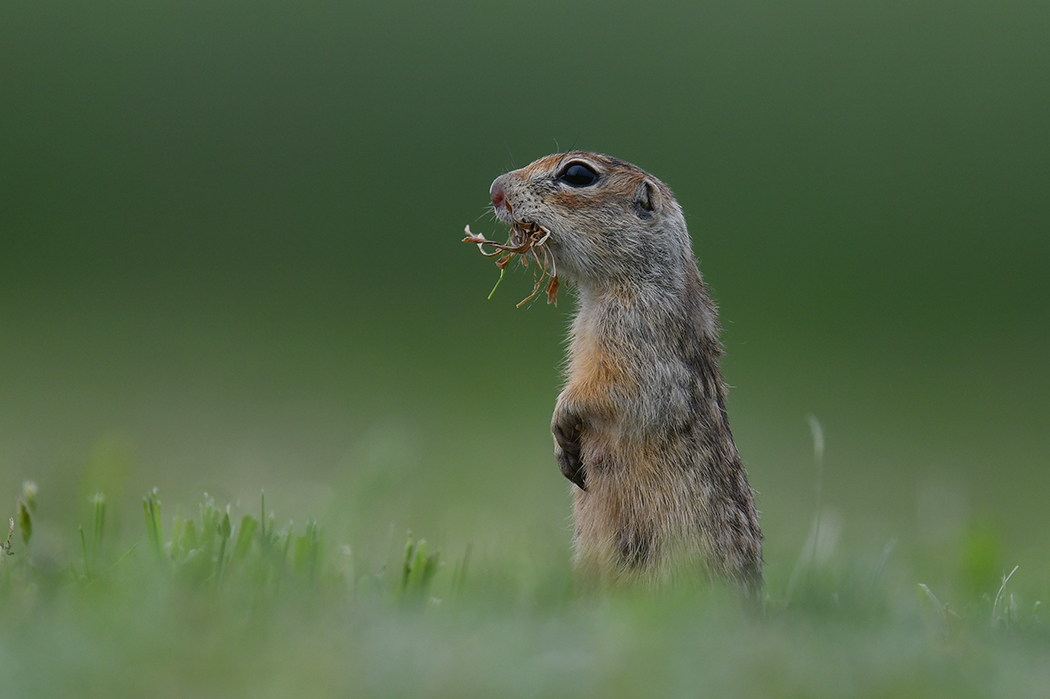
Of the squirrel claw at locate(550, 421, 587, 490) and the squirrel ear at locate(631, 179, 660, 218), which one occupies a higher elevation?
the squirrel ear at locate(631, 179, 660, 218)

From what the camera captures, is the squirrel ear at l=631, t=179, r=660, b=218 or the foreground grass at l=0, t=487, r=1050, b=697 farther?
the squirrel ear at l=631, t=179, r=660, b=218

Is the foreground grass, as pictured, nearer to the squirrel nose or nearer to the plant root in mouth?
the plant root in mouth

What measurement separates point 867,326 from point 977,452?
332 cm

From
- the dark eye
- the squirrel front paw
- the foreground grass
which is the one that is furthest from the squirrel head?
the foreground grass

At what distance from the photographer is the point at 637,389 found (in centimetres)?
410

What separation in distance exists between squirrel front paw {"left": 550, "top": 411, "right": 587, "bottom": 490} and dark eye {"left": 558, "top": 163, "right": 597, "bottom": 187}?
99 cm

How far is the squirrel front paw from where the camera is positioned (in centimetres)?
415

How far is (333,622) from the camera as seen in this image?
2736 millimetres

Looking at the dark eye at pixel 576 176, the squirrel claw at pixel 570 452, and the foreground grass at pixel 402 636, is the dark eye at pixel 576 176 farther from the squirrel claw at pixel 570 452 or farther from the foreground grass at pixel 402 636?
the foreground grass at pixel 402 636

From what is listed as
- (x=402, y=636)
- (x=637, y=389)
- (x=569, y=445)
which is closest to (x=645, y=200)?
(x=637, y=389)

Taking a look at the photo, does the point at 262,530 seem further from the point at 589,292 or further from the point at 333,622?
the point at 589,292

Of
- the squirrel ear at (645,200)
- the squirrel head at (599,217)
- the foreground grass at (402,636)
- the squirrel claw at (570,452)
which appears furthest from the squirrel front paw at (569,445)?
the squirrel ear at (645,200)

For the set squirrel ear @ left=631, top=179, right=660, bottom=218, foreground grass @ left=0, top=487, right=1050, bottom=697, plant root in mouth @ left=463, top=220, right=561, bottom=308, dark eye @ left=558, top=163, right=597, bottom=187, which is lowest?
foreground grass @ left=0, top=487, right=1050, bottom=697

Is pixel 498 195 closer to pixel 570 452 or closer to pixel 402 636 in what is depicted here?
pixel 570 452
